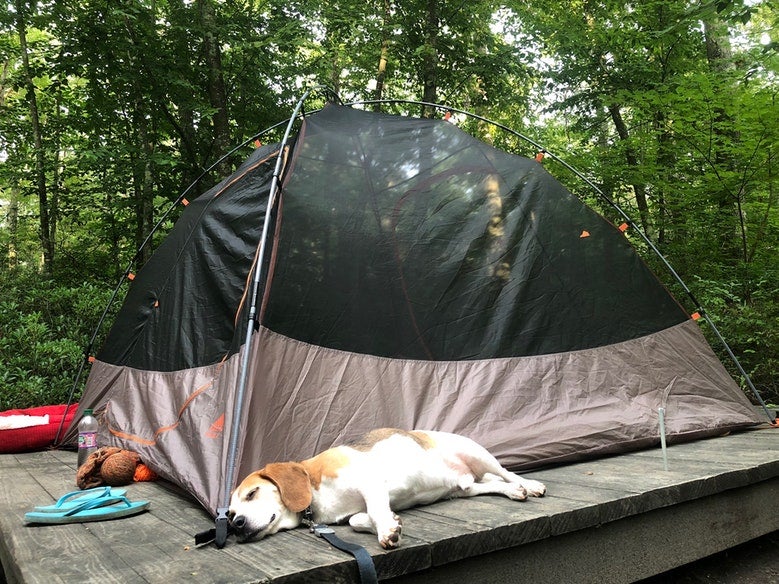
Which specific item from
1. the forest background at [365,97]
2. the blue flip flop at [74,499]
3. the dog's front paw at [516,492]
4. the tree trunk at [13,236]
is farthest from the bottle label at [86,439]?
the tree trunk at [13,236]

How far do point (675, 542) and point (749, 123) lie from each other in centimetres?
530

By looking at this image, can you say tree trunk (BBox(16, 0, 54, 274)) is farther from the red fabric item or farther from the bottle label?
the bottle label

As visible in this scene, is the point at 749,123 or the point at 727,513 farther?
the point at 749,123

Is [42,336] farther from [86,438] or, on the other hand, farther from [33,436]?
[86,438]

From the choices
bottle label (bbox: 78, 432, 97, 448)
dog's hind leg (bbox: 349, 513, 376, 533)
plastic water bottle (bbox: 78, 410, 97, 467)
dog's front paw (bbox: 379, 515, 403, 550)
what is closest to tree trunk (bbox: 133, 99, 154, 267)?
plastic water bottle (bbox: 78, 410, 97, 467)

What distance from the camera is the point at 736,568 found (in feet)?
9.11

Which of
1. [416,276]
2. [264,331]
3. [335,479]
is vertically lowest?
[335,479]

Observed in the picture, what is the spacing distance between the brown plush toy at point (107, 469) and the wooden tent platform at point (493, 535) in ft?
0.31

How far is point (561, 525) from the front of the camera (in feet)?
6.65

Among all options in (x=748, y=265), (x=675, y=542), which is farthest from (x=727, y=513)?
(x=748, y=265)

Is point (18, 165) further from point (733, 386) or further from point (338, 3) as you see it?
point (733, 386)

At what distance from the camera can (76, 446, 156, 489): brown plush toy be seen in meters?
2.88

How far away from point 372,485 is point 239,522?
18.2 inches

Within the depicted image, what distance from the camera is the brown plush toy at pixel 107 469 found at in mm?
2875
